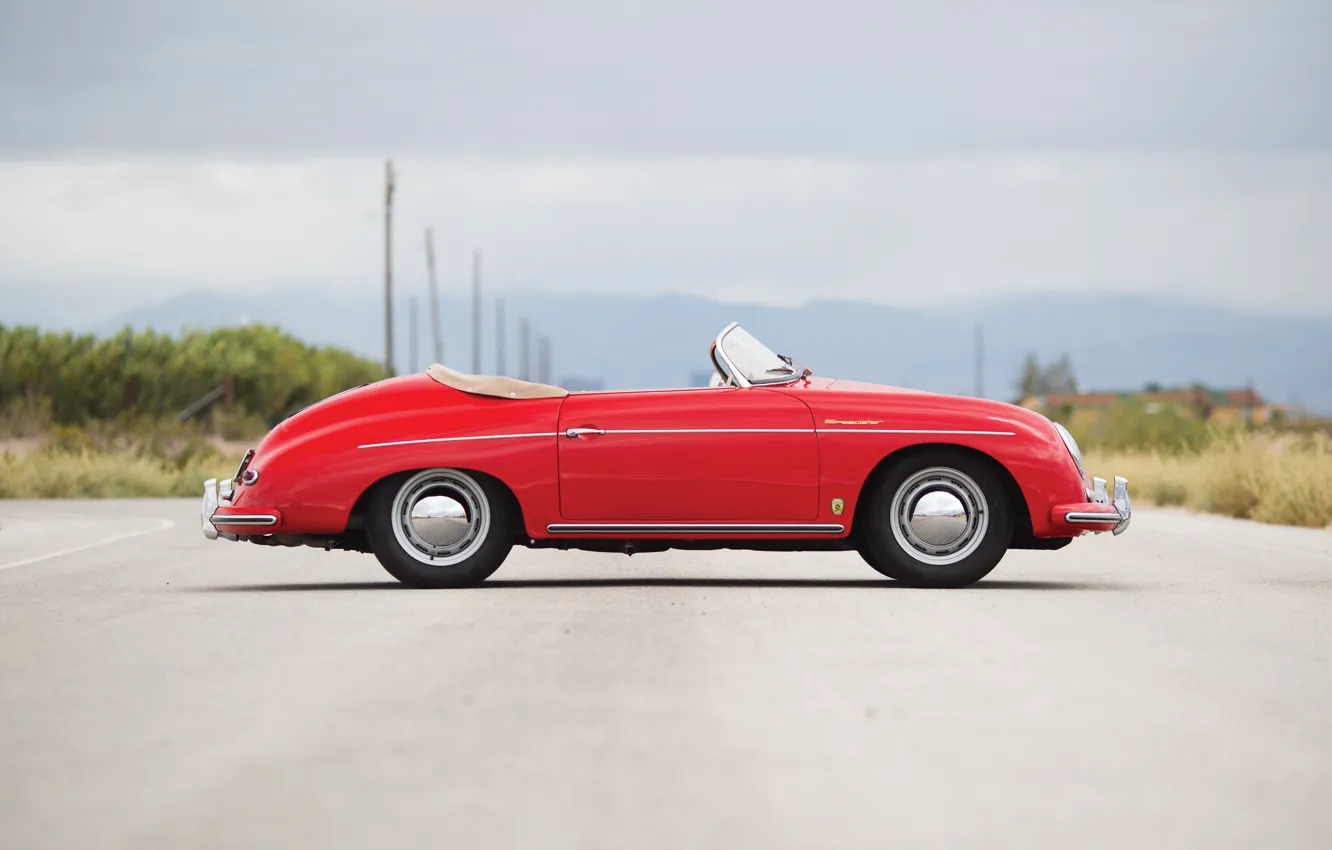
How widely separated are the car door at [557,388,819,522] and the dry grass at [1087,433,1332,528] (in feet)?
41.3

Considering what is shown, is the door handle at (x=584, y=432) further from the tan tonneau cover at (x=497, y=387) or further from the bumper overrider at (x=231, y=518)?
the bumper overrider at (x=231, y=518)

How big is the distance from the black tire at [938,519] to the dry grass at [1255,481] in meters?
11.9

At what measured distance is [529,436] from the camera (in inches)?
489

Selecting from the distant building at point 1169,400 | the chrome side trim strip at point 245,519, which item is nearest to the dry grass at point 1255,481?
the chrome side trim strip at point 245,519

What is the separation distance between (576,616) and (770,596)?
172 cm

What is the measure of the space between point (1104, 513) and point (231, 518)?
5287mm

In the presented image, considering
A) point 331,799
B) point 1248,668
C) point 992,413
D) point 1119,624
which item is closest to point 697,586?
point 992,413

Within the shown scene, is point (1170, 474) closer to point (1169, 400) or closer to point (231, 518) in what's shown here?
point (231, 518)

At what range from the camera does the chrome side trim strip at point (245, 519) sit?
1254cm

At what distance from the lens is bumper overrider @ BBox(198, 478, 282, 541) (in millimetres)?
12555

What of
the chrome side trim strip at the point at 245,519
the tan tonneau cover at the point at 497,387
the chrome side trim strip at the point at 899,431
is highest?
the tan tonneau cover at the point at 497,387

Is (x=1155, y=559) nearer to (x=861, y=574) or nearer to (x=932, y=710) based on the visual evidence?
(x=861, y=574)

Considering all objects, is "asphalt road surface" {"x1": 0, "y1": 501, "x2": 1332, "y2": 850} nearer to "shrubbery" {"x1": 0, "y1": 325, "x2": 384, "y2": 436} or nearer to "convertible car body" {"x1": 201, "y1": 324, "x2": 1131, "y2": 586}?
"convertible car body" {"x1": 201, "y1": 324, "x2": 1131, "y2": 586}

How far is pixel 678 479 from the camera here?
1238 cm
